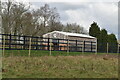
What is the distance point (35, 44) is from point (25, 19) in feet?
60.3

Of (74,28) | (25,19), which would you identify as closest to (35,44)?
(25,19)

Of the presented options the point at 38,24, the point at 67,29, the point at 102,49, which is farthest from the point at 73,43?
the point at 67,29

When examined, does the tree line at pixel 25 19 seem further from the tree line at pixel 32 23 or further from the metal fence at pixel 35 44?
the metal fence at pixel 35 44

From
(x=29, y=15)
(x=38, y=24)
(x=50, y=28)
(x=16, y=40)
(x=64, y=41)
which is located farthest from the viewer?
(x=50, y=28)

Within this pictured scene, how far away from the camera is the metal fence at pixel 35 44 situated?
1877cm

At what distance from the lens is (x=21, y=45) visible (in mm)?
20312

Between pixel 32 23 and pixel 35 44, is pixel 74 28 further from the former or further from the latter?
pixel 35 44

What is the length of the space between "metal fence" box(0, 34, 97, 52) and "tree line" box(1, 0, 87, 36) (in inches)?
487

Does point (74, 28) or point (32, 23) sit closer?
point (32, 23)

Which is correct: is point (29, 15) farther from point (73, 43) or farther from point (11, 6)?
point (73, 43)

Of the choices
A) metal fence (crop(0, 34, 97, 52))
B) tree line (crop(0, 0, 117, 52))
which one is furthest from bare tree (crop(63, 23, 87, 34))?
metal fence (crop(0, 34, 97, 52))

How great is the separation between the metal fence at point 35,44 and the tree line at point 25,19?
12.4 meters

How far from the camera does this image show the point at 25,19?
38.8m

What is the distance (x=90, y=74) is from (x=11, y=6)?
3217cm
